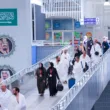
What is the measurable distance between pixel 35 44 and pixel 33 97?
11915 millimetres

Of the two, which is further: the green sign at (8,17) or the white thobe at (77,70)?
the white thobe at (77,70)

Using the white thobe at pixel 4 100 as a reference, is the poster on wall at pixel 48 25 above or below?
above

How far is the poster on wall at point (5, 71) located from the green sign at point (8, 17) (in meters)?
1.78

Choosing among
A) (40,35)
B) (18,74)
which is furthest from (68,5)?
(18,74)

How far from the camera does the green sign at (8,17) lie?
21078mm

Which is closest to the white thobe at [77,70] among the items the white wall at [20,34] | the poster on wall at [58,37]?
the white wall at [20,34]

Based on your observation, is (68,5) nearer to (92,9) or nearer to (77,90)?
(92,9)

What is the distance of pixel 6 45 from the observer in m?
21.9

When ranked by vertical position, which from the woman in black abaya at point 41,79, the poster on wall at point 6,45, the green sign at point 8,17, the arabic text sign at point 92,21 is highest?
the green sign at point 8,17

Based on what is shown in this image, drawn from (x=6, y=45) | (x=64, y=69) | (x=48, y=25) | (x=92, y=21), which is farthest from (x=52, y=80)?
(x=48, y=25)

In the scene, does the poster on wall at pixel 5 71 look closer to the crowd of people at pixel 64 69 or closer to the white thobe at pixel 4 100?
the crowd of people at pixel 64 69

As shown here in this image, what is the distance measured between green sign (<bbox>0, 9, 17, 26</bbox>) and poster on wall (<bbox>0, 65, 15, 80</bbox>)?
1.78 meters

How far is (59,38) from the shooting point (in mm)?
44125

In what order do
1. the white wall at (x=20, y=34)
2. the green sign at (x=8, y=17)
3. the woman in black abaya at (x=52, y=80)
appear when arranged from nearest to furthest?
the woman in black abaya at (x=52, y=80), the green sign at (x=8, y=17), the white wall at (x=20, y=34)
